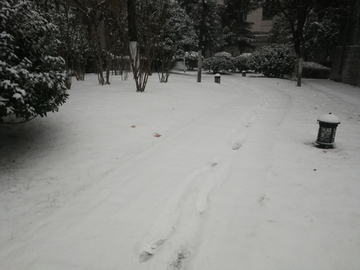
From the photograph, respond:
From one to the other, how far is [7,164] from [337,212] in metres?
4.06

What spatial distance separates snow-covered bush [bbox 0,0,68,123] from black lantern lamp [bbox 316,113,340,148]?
4.18 m

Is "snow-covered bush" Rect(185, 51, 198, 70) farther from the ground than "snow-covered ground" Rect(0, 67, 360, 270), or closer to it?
farther from the ground

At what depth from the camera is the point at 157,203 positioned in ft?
8.80

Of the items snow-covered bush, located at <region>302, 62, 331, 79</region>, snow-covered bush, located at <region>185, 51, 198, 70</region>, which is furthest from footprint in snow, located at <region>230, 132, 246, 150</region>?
snow-covered bush, located at <region>185, 51, 198, 70</region>

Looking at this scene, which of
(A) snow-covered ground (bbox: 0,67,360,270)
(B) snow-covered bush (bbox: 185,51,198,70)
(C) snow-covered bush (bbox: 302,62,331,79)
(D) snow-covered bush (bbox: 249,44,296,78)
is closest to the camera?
(A) snow-covered ground (bbox: 0,67,360,270)

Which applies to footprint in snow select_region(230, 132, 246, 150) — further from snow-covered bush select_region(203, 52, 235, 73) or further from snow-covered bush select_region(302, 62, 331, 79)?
snow-covered bush select_region(302, 62, 331, 79)

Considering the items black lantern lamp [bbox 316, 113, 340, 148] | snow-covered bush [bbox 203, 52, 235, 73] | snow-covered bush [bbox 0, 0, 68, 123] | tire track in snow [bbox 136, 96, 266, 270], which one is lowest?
tire track in snow [bbox 136, 96, 266, 270]

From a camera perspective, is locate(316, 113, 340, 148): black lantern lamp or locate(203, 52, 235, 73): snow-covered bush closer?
locate(316, 113, 340, 148): black lantern lamp

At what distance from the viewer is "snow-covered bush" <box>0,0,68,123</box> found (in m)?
2.78

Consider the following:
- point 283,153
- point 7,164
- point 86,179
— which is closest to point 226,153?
point 283,153

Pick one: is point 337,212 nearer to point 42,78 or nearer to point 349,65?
point 42,78

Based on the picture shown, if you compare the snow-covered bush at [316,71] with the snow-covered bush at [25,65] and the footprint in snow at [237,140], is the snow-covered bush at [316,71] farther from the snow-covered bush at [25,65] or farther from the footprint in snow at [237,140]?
A: the snow-covered bush at [25,65]

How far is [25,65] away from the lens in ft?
9.78

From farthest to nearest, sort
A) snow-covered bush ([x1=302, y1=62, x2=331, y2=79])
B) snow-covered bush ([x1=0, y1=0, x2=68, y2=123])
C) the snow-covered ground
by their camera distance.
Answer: snow-covered bush ([x1=302, y1=62, x2=331, y2=79])
snow-covered bush ([x1=0, y1=0, x2=68, y2=123])
the snow-covered ground
